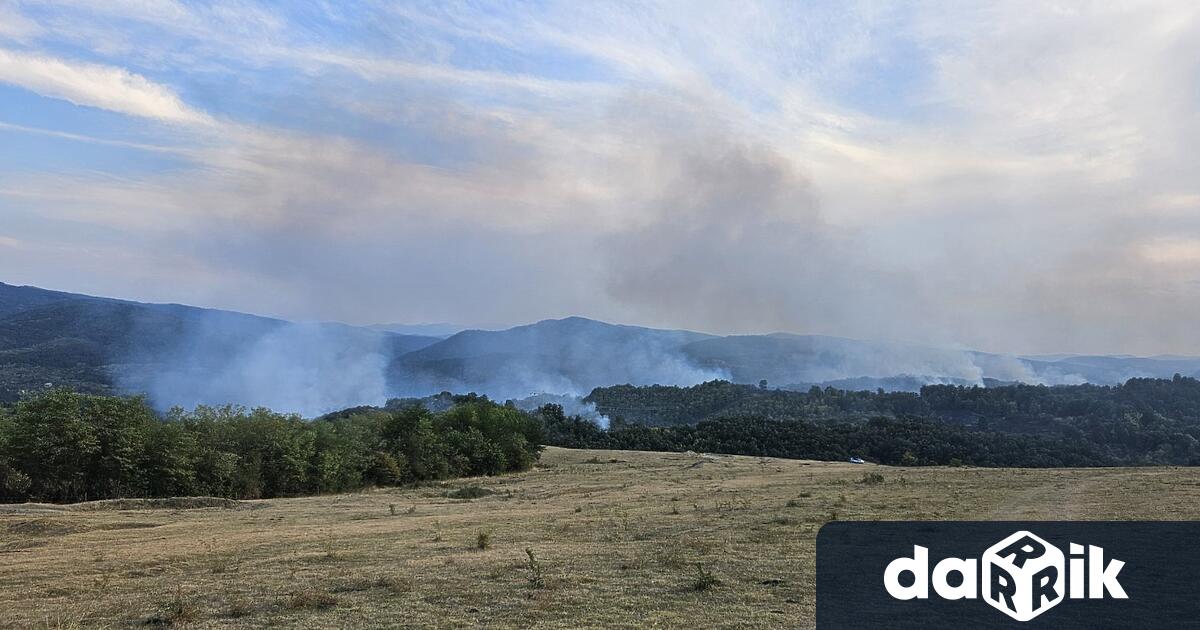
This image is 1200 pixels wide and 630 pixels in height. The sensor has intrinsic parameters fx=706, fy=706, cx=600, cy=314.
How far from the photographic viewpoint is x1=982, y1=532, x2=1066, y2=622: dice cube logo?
35.2ft

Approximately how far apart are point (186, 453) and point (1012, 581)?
38.0 meters

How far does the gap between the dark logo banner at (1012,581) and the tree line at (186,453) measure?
3385 cm

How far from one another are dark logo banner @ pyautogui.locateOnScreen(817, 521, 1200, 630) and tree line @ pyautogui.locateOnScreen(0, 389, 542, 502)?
3385cm

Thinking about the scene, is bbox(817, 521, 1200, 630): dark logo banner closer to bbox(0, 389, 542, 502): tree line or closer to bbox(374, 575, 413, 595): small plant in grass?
bbox(374, 575, 413, 595): small plant in grass

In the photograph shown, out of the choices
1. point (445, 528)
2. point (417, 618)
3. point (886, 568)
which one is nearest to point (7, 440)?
point (445, 528)

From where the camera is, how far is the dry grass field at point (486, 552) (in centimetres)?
1102

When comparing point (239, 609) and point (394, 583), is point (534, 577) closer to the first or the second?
point (394, 583)

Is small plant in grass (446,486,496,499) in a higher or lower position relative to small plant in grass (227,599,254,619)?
lower

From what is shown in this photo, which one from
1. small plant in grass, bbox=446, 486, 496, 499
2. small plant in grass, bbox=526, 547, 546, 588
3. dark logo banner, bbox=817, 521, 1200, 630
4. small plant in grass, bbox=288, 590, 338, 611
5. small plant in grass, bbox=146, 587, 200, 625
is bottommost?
small plant in grass, bbox=446, 486, 496, 499

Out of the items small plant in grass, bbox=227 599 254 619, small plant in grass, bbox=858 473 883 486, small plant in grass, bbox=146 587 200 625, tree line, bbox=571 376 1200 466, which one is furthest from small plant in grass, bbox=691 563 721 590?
tree line, bbox=571 376 1200 466

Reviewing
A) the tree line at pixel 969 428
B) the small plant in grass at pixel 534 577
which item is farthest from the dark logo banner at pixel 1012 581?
the tree line at pixel 969 428

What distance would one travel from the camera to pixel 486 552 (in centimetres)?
1689

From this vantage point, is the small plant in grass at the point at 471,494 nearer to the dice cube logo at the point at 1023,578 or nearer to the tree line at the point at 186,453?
the tree line at the point at 186,453

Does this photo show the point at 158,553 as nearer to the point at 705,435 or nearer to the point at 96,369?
the point at 705,435
